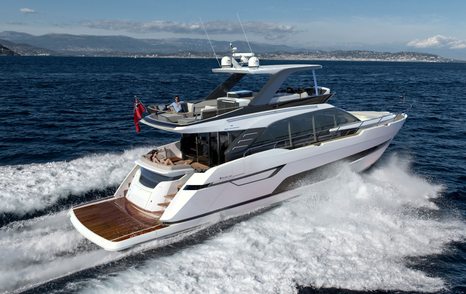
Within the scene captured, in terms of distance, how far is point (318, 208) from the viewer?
10625 millimetres

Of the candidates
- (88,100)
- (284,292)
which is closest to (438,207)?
(284,292)

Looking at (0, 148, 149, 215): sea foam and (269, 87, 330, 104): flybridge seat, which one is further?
(269, 87, 330, 104): flybridge seat

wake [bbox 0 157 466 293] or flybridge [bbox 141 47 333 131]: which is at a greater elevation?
flybridge [bbox 141 47 333 131]

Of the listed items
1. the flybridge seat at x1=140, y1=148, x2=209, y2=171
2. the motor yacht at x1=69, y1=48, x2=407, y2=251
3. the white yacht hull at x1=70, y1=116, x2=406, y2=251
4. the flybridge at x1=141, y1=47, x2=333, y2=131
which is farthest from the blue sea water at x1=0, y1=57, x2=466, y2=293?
the flybridge at x1=141, y1=47, x2=333, y2=131

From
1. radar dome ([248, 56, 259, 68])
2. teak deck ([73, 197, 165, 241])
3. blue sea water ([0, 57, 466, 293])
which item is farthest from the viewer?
radar dome ([248, 56, 259, 68])

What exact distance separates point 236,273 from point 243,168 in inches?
105

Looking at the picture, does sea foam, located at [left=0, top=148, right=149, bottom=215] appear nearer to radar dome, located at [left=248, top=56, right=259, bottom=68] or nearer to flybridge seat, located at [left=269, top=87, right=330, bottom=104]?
radar dome, located at [left=248, top=56, right=259, bottom=68]

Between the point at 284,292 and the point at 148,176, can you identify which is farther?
the point at 148,176

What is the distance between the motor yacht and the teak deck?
20mm

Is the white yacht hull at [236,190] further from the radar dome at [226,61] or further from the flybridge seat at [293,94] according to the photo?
the radar dome at [226,61]

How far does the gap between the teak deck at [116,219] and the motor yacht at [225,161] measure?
0.8 inches

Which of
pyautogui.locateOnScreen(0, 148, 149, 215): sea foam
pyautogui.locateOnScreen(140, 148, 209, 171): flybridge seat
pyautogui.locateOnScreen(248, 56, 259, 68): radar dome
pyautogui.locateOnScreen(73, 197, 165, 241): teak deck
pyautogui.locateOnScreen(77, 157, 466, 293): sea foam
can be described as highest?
pyautogui.locateOnScreen(248, 56, 259, 68): radar dome

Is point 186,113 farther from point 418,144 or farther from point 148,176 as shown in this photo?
point 418,144

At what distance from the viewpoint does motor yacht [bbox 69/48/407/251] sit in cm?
909
